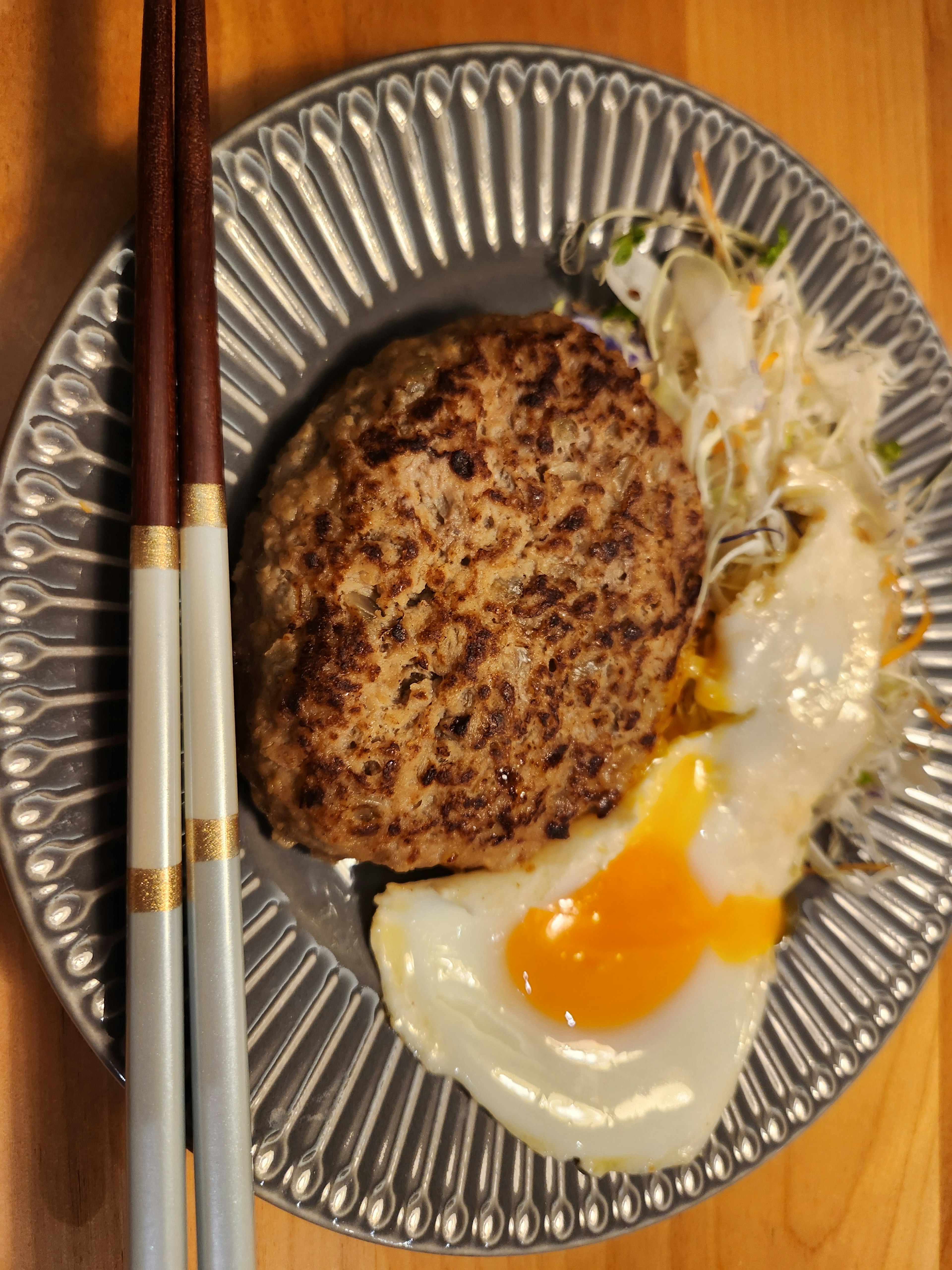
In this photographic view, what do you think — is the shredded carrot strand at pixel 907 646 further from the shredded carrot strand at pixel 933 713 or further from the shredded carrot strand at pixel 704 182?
the shredded carrot strand at pixel 704 182

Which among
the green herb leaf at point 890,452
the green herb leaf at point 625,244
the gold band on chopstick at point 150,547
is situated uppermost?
the green herb leaf at point 625,244

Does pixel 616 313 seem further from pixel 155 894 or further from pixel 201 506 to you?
pixel 155 894

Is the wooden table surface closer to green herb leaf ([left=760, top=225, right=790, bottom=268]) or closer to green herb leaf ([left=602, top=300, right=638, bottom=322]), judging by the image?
green herb leaf ([left=760, top=225, right=790, bottom=268])

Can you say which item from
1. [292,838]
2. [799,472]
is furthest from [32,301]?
[799,472]

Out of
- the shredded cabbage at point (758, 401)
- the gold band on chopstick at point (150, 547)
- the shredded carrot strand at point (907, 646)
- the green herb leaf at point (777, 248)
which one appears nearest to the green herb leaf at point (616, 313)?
the shredded cabbage at point (758, 401)

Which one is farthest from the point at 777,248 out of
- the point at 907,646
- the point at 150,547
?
the point at 150,547

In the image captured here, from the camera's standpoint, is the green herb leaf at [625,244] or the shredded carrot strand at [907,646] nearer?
the green herb leaf at [625,244]

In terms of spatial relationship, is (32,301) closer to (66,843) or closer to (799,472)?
(66,843)
